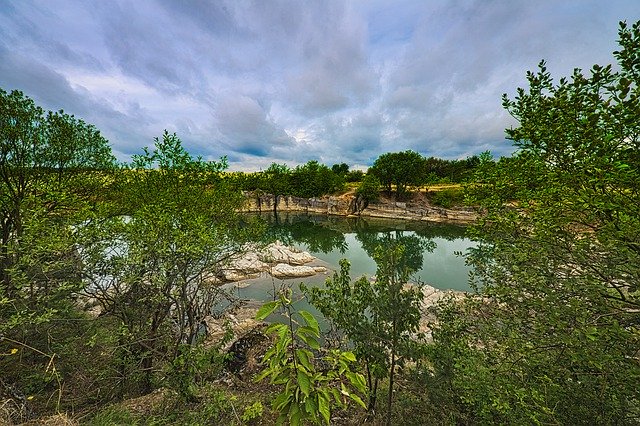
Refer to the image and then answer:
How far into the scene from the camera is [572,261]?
4.93 m

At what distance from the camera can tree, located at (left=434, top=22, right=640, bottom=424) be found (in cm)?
378

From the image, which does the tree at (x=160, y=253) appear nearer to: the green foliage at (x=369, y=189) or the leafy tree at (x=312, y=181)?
the green foliage at (x=369, y=189)

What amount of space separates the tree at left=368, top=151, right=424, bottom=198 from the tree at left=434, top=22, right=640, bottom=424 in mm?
62430

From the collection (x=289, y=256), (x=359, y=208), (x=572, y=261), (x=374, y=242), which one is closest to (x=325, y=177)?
(x=359, y=208)

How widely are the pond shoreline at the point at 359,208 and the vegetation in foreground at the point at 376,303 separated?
157 feet

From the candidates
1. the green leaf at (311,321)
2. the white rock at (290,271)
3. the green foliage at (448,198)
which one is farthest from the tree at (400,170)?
the green leaf at (311,321)

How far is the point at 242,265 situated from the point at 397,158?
54.3 m

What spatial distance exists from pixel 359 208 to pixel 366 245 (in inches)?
1267

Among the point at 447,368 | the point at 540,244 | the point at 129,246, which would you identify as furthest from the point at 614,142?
the point at 129,246

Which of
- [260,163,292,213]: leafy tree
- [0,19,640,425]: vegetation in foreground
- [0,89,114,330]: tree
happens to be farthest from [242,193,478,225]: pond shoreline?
[0,19,640,425]: vegetation in foreground

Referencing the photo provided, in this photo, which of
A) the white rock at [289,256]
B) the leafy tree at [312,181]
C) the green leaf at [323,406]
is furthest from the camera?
the leafy tree at [312,181]

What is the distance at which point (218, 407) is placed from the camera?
21.9 ft

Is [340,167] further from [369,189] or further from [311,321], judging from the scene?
[311,321]

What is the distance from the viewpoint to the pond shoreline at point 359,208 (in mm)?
57719
